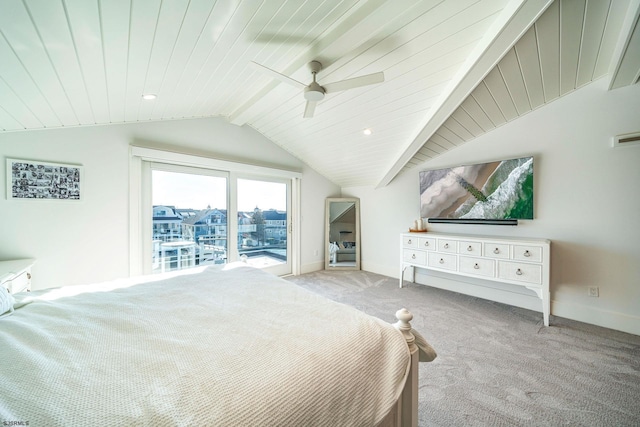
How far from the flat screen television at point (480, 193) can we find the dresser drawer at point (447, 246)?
462 mm

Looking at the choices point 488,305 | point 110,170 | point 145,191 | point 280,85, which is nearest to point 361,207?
point 488,305

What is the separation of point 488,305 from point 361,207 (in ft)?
8.59

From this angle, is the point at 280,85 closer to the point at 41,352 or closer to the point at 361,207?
the point at 41,352

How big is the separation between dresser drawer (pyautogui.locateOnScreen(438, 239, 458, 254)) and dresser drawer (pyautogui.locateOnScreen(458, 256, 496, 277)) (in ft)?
0.44

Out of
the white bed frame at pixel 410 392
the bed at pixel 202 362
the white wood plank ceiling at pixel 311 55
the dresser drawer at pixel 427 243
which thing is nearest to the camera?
the bed at pixel 202 362

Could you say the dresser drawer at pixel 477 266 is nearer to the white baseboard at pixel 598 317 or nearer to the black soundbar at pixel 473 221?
the black soundbar at pixel 473 221

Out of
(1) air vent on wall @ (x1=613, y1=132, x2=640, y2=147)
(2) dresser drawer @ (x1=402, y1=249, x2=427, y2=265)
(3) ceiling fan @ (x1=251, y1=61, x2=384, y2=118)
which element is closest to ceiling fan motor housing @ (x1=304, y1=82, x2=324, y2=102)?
(3) ceiling fan @ (x1=251, y1=61, x2=384, y2=118)

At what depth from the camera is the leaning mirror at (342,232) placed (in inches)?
193

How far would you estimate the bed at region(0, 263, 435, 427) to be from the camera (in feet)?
2.09

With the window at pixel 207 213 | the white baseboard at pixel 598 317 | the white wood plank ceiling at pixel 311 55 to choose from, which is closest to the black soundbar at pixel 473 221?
the white baseboard at pixel 598 317

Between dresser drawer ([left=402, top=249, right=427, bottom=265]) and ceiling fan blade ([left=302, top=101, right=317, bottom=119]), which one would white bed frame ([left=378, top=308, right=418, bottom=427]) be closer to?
ceiling fan blade ([left=302, top=101, right=317, bottom=119])

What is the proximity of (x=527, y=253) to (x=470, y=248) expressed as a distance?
1.75 feet

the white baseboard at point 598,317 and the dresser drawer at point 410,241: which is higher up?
the dresser drawer at point 410,241

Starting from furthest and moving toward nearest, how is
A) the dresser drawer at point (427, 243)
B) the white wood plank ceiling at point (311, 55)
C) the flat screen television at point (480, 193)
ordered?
1. the dresser drawer at point (427, 243)
2. the flat screen television at point (480, 193)
3. the white wood plank ceiling at point (311, 55)
